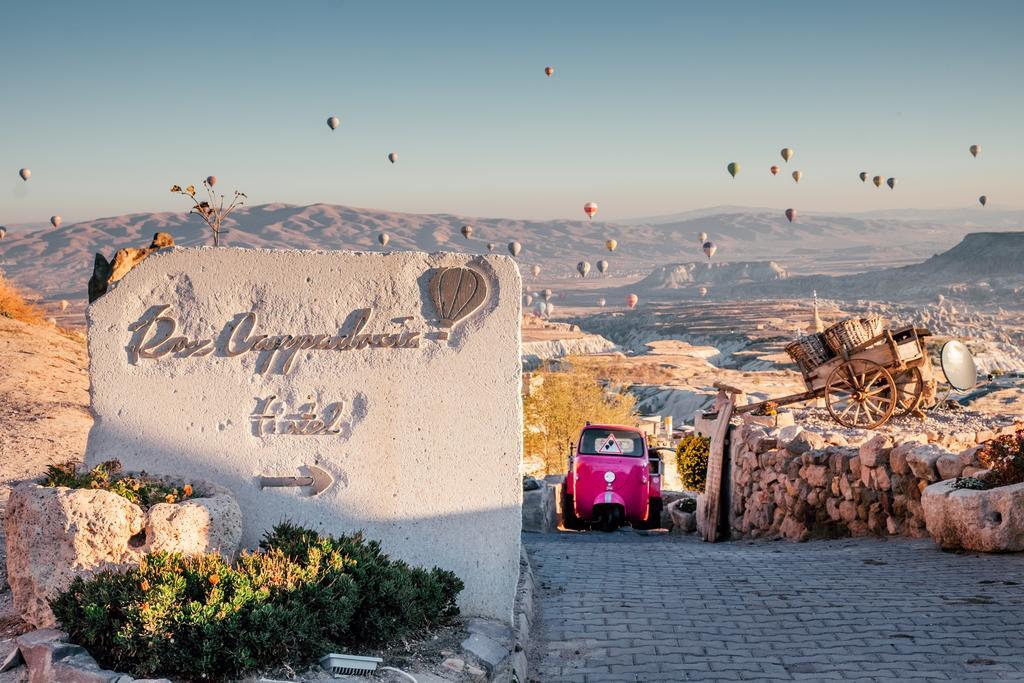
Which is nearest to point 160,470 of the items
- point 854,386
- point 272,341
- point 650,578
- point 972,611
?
point 272,341

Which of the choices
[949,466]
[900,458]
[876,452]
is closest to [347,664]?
[949,466]

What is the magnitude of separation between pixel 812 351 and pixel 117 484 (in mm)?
15024

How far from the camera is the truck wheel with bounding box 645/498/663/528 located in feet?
56.6

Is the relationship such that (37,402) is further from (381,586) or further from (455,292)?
(381,586)

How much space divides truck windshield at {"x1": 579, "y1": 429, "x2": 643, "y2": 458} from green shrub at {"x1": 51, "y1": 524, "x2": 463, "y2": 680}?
10231 mm

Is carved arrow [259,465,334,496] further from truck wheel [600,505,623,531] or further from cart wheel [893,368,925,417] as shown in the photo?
cart wheel [893,368,925,417]

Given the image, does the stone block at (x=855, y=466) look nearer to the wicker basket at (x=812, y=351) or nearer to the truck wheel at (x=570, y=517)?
the truck wheel at (x=570, y=517)

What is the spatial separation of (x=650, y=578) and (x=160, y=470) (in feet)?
17.9

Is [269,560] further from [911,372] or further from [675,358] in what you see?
[675,358]

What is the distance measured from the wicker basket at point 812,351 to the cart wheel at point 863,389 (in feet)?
1.39

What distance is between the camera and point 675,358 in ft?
302

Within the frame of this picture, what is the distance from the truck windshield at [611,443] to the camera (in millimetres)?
16938

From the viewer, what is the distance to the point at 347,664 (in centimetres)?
574

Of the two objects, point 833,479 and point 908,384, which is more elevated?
Result: point 908,384
